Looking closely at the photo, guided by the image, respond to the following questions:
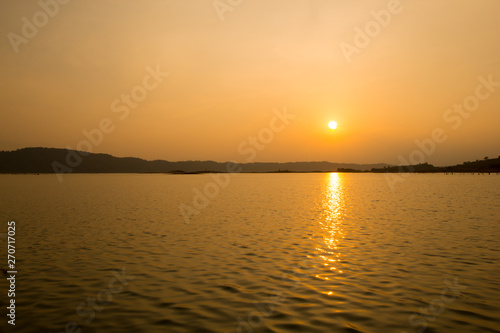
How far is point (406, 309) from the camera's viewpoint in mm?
13719

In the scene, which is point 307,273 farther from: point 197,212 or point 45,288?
point 197,212

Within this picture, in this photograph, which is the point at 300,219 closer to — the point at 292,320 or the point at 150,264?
the point at 150,264

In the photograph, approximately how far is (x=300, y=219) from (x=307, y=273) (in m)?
21.9

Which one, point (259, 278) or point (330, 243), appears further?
point (330, 243)

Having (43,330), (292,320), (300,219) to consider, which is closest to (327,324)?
(292,320)

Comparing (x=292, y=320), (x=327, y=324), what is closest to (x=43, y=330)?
(x=292, y=320)

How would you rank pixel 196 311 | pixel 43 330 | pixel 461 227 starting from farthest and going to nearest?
pixel 461 227
pixel 196 311
pixel 43 330

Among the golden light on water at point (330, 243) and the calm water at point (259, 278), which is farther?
the golden light on water at point (330, 243)

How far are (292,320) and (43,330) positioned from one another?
27.8ft

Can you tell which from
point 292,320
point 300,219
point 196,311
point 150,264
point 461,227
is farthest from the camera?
point 300,219

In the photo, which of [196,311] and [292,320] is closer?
[292,320]

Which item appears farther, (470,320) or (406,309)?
(406,309)

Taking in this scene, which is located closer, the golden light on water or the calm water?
the calm water

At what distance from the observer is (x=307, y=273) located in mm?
18844
